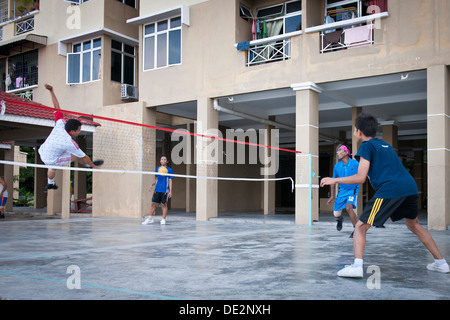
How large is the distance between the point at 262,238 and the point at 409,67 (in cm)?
650

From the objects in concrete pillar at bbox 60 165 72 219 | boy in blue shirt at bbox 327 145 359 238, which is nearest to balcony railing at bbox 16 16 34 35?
concrete pillar at bbox 60 165 72 219

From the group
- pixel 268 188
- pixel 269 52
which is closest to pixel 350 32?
pixel 269 52

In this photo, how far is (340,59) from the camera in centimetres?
1297

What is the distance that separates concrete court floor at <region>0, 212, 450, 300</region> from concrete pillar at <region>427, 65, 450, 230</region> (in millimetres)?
3390

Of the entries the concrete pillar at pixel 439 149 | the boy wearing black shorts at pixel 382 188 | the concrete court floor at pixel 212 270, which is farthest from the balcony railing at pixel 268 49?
the boy wearing black shorts at pixel 382 188

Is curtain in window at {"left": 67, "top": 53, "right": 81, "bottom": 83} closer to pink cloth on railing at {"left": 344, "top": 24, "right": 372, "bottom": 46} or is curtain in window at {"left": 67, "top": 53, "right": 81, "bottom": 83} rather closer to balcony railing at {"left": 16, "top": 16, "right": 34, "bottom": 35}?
balcony railing at {"left": 16, "top": 16, "right": 34, "bottom": 35}

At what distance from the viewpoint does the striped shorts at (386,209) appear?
4.79 m

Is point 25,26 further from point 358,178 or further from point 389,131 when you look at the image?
point 358,178

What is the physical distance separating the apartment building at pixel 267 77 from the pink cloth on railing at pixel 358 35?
0.10 ft

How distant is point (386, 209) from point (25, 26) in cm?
2143

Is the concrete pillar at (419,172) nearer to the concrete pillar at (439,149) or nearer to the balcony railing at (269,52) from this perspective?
the balcony railing at (269,52)

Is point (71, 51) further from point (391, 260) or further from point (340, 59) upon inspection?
point (391, 260)

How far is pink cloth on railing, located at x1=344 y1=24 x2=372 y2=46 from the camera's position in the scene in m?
12.8

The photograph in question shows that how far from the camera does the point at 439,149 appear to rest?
37.0 ft
